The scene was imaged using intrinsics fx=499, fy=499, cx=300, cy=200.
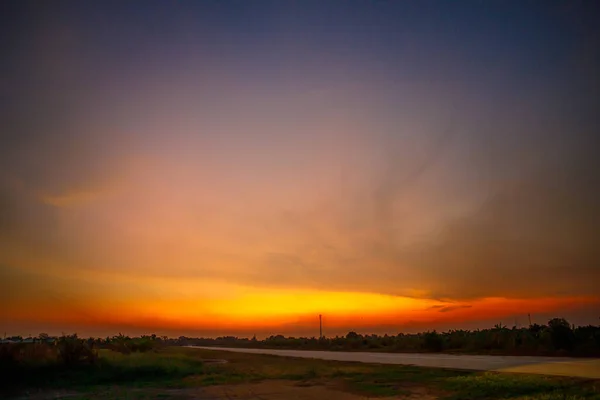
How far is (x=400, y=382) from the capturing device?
23312 mm

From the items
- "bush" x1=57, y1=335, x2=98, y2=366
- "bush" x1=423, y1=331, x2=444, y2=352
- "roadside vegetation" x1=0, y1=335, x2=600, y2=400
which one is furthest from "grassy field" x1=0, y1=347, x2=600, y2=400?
"bush" x1=423, y1=331, x2=444, y2=352

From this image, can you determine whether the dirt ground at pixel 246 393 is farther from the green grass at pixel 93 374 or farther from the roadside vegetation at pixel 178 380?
the green grass at pixel 93 374

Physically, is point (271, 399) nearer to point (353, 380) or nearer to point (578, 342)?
point (353, 380)

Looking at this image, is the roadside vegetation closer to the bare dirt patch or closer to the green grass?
the green grass

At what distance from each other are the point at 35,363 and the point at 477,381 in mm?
24319

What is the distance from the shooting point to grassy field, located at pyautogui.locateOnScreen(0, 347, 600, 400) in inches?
707

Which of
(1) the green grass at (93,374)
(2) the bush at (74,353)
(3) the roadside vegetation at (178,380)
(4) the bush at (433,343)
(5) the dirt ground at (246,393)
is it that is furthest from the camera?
(4) the bush at (433,343)

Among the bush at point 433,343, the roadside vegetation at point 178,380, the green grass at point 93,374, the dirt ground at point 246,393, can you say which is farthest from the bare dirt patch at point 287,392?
the bush at point 433,343

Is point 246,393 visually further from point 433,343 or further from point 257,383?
point 433,343

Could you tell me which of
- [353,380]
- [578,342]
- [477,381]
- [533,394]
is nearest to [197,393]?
[353,380]

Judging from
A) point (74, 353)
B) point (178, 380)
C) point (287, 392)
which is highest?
point (74, 353)

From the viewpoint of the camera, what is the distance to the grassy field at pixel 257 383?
1797 cm

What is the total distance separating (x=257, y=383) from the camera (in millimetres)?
26062

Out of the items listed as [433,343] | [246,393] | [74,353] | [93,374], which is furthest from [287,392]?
[433,343]
